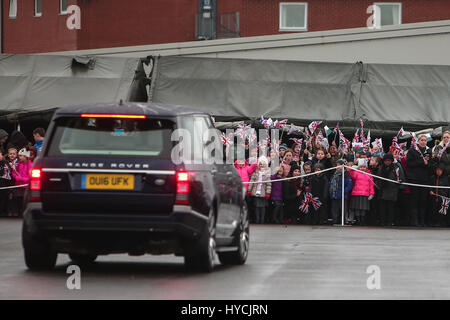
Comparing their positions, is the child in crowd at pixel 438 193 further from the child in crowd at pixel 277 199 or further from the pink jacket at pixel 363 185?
the child in crowd at pixel 277 199

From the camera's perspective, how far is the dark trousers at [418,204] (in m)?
26.2

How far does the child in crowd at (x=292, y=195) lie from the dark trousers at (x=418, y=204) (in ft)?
8.22

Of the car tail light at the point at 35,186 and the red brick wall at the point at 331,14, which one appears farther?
the red brick wall at the point at 331,14

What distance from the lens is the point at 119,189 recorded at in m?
12.5

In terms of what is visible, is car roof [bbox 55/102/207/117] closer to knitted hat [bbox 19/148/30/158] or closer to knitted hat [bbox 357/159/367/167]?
knitted hat [bbox 357/159/367/167]

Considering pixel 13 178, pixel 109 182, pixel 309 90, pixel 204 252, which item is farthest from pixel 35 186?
pixel 309 90

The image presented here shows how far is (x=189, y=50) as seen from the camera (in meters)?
35.1

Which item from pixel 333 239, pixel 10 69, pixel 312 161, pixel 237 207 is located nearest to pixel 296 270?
pixel 237 207

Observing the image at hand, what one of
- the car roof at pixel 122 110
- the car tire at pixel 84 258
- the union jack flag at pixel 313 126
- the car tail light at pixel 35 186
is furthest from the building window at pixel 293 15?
the car tail light at pixel 35 186

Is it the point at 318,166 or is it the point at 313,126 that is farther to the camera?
the point at 313,126

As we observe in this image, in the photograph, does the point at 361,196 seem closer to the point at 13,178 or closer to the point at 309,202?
the point at 309,202

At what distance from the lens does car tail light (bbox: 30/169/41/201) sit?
12.7 m

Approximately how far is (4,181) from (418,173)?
30.8 ft
